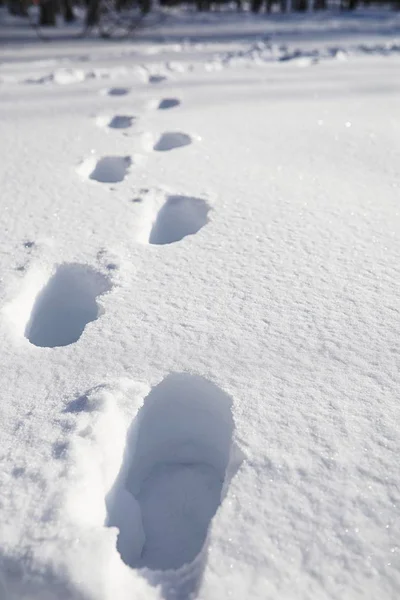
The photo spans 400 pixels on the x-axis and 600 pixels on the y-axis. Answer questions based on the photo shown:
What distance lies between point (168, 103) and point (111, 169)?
43.5 inches

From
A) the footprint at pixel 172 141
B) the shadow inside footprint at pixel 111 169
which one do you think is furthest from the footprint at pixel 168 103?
the shadow inside footprint at pixel 111 169

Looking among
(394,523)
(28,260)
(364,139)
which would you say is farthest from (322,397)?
(364,139)

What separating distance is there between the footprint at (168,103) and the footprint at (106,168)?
0.99 m

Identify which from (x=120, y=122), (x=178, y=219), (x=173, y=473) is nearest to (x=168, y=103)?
(x=120, y=122)

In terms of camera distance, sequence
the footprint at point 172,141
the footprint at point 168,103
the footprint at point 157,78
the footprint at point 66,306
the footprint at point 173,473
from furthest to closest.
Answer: the footprint at point 157,78 < the footprint at point 168,103 < the footprint at point 172,141 < the footprint at point 66,306 < the footprint at point 173,473

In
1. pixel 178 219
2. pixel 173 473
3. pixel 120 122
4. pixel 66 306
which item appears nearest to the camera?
pixel 173 473

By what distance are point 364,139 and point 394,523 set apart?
195 centimetres

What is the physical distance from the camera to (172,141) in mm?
2551

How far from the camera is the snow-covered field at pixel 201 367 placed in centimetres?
80

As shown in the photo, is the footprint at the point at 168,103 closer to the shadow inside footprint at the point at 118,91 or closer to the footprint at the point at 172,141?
the shadow inside footprint at the point at 118,91

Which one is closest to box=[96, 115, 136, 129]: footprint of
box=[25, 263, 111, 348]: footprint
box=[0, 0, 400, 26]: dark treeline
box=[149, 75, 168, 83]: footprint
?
box=[149, 75, 168, 83]: footprint

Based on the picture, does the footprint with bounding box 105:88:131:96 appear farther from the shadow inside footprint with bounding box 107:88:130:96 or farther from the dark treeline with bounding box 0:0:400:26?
the dark treeline with bounding box 0:0:400:26

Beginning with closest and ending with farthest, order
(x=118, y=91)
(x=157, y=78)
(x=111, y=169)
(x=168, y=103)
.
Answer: (x=111, y=169) < (x=168, y=103) < (x=118, y=91) < (x=157, y=78)

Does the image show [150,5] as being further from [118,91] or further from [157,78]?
[118,91]
